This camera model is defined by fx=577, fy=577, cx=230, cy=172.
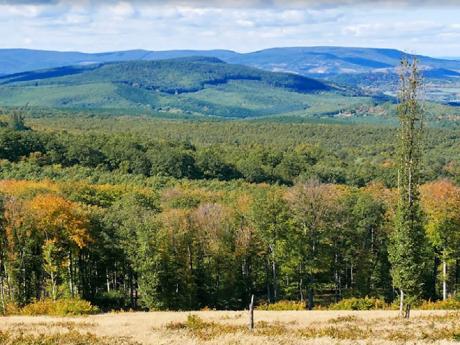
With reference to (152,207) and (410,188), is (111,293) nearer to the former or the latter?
(152,207)

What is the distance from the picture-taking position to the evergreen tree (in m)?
37.7

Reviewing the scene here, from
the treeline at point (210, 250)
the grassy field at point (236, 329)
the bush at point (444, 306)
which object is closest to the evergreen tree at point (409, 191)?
the grassy field at point (236, 329)

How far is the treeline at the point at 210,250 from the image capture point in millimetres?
55438

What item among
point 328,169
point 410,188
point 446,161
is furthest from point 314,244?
point 446,161

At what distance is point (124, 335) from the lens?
33.0 m

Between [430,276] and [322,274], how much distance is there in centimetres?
1317

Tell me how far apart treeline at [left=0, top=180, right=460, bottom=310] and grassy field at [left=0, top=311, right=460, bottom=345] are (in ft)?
39.8

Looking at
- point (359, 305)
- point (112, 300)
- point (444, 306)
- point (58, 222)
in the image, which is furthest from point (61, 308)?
point (444, 306)

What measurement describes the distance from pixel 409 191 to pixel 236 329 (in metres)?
14.9

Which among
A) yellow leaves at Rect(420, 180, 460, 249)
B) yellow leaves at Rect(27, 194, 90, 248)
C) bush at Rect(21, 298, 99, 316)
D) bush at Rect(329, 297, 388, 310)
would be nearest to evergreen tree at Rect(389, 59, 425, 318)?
bush at Rect(329, 297, 388, 310)

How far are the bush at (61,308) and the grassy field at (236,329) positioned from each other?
2.74 metres

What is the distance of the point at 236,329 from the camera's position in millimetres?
34344

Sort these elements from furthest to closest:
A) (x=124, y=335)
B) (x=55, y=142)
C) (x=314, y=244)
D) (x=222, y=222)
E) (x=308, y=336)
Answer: (x=55, y=142)
(x=222, y=222)
(x=314, y=244)
(x=124, y=335)
(x=308, y=336)

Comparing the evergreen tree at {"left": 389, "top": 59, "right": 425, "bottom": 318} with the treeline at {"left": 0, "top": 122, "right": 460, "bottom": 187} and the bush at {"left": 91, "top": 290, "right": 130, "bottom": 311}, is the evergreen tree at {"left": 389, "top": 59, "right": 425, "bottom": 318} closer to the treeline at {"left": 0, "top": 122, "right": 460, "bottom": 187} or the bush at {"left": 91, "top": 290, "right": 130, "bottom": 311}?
the bush at {"left": 91, "top": 290, "right": 130, "bottom": 311}
